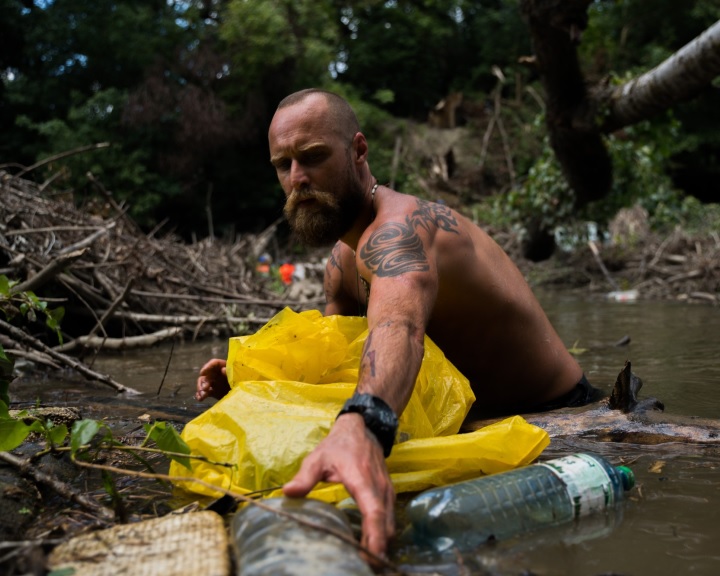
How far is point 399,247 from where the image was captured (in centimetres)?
212

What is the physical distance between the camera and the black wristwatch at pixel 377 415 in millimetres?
1543

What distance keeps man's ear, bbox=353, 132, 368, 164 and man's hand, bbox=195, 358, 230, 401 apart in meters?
0.93

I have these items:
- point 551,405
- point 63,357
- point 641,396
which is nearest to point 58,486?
point 63,357

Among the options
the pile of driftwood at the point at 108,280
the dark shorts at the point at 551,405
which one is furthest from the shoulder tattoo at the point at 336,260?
the pile of driftwood at the point at 108,280

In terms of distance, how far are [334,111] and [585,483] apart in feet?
5.03

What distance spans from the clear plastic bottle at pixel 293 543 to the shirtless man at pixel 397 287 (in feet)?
0.65

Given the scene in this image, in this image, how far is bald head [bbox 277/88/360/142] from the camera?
2.44 m

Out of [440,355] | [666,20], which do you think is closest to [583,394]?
[440,355]

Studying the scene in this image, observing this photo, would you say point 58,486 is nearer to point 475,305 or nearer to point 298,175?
point 298,175

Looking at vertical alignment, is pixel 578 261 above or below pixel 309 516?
below

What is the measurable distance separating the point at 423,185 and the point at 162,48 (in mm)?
7231

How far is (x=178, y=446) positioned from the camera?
165cm

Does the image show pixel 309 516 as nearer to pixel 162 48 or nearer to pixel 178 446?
pixel 178 446

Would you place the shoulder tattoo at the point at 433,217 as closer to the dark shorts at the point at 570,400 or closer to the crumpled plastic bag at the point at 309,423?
the crumpled plastic bag at the point at 309,423
